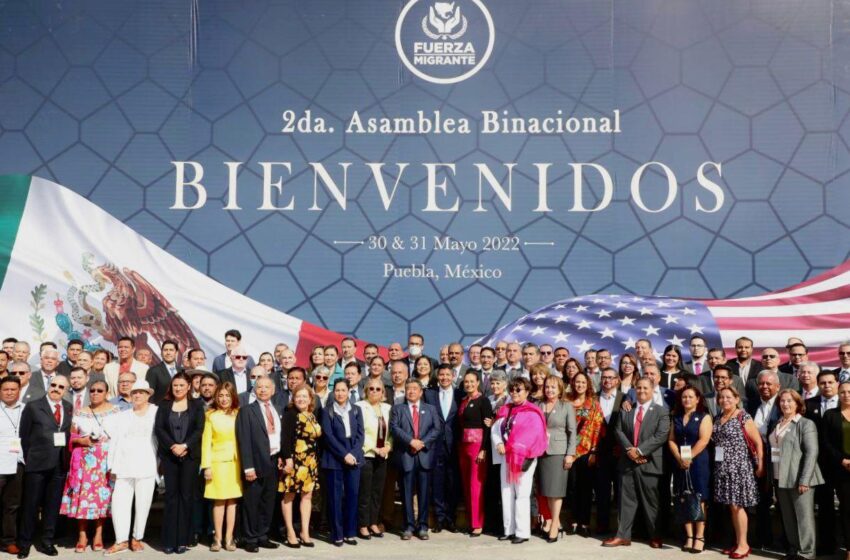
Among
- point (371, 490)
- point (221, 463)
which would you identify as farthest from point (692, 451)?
point (221, 463)

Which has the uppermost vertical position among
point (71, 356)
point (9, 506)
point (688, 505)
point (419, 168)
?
point (419, 168)

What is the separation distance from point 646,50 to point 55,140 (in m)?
5.60

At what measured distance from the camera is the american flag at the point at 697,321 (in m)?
8.04

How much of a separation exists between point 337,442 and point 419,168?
3.21m

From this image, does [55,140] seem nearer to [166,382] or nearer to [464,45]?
[166,382]

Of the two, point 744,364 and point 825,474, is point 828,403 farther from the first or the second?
point 744,364

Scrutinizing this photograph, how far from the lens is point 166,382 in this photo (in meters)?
6.93

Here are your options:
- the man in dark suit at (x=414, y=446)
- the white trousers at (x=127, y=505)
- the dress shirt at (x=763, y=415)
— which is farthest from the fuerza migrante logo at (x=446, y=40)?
the white trousers at (x=127, y=505)

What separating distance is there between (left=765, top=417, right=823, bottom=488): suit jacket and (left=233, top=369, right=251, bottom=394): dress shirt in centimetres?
384

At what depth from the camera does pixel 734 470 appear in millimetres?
5891

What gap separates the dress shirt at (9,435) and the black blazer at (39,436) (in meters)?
0.04

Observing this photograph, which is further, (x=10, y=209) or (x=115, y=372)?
(x=10, y=209)

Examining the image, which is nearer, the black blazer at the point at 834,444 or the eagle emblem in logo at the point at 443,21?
the black blazer at the point at 834,444

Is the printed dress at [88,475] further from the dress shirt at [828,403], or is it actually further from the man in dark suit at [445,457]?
the dress shirt at [828,403]
